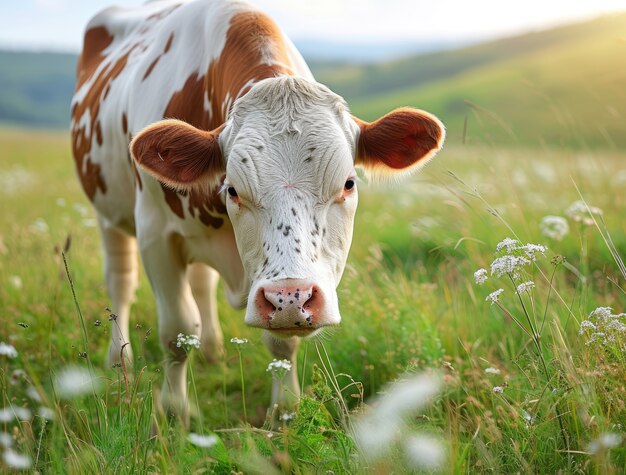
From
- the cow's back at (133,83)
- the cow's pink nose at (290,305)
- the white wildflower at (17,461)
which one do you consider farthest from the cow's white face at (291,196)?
the white wildflower at (17,461)

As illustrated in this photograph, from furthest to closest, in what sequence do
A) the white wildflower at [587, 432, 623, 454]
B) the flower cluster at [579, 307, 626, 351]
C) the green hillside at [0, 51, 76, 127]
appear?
the green hillside at [0, 51, 76, 127], the flower cluster at [579, 307, 626, 351], the white wildflower at [587, 432, 623, 454]

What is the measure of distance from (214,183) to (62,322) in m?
2.49

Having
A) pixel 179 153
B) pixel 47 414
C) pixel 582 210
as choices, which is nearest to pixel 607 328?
Answer: pixel 582 210

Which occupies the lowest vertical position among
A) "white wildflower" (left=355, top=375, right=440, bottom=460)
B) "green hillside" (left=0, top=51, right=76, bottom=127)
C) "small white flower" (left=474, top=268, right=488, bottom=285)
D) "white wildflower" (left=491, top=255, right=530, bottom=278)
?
"green hillside" (left=0, top=51, right=76, bottom=127)

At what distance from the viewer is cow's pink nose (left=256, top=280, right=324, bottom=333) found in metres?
2.59

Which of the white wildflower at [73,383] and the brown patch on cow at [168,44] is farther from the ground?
the brown patch on cow at [168,44]

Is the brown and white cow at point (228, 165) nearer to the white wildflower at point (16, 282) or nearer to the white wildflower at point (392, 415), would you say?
the white wildflower at point (392, 415)

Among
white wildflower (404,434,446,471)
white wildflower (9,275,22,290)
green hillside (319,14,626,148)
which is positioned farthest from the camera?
green hillside (319,14,626,148)

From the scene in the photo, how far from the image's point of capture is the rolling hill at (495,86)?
4.99m

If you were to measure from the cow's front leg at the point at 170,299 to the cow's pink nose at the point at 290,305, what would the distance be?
1545 mm

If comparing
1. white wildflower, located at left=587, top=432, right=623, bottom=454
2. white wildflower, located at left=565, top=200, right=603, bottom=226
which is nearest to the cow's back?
white wildflower, located at left=565, top=200, right=603, bottom=226

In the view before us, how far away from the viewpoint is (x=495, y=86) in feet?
173

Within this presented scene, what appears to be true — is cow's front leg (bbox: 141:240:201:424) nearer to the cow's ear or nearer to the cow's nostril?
the cow's ear

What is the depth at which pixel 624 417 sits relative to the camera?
8.02ft
